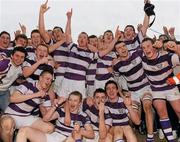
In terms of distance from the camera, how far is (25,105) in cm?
675

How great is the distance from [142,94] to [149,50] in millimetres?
1037

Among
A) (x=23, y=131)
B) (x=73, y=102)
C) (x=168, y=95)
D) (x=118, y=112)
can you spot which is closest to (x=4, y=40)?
(x=73, y=102)

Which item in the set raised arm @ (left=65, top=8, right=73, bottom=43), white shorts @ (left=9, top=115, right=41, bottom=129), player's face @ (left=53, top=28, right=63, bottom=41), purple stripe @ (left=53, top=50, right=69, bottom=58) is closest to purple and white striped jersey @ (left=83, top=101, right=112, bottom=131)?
white shorts @ (left=9, top=115, right=41, bottom=129)

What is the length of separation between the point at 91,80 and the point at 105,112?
1.61 metres

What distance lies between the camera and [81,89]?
8.06 meters

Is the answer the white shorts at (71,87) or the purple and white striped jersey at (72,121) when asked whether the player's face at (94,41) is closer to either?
the white shorts at (71,87)

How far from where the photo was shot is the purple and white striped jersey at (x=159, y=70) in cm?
721

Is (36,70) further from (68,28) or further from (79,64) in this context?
(68,28)

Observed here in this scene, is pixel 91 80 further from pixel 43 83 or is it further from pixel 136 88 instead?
pixel 43 83

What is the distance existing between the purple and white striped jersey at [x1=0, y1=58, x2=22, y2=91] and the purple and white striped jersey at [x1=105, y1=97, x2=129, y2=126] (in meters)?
1.83

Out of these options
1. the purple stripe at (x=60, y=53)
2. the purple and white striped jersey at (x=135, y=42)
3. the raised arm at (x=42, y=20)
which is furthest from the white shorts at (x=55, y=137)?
the purple and white striped jersey at (x=135, y=42)

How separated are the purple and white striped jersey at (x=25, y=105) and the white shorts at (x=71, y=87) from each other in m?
1.32

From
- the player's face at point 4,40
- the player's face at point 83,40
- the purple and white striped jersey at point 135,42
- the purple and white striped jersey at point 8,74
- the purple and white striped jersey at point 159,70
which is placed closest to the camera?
the purple and white striped jersey at point 8,74

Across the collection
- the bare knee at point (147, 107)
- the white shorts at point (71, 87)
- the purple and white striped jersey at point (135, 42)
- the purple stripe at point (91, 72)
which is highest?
the purple and white striped jersey at point (135, 42)
